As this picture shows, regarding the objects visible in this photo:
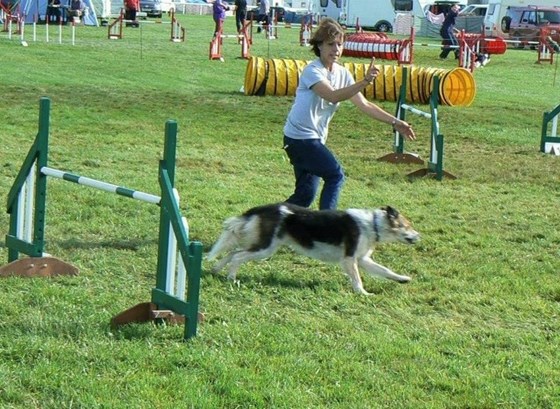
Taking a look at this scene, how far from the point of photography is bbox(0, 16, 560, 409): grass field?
194 inches

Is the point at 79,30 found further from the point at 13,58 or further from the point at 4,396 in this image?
the point at 4,396

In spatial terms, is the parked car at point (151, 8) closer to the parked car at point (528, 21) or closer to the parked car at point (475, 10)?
the parked car at point (475, 10)

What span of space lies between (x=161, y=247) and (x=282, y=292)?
1.22m

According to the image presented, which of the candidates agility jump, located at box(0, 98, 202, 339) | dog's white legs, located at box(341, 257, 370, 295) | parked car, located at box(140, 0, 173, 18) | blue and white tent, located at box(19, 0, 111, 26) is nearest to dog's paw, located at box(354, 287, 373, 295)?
dog's white legs, located at box(341, 257, 370, 295)

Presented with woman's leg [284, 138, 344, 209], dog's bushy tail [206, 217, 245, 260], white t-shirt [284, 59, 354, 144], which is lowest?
dog's bushy tail [206, 217, 245, 260]

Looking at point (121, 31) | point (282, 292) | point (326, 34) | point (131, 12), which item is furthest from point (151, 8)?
point (282, 292)

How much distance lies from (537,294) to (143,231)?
3216mm

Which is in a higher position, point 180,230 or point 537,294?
point 180,230

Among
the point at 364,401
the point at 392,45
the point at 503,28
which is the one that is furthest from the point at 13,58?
the point at 503,28

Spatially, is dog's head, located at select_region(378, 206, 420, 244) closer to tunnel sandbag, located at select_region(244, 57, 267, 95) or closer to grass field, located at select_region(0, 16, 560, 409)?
grass field, located at select_region(0, 16, 560, 409)

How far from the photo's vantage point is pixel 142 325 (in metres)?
5.75

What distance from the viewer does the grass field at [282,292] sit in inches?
194

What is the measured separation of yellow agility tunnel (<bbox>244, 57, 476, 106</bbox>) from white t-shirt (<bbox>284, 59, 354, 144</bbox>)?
1207 cm

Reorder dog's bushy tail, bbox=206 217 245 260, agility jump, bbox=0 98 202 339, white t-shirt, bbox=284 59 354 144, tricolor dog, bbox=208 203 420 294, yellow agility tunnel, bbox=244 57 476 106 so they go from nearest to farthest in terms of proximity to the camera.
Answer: agility jump, bbox=0 98 202 339
tricolor dog, bbox=208 203 420 294
dog's bushy tail, bbox=206 217 245 260
white t-shirt, bbox=284 59 354 144
yellow agility tunnel, bbox=244 57 476 106
